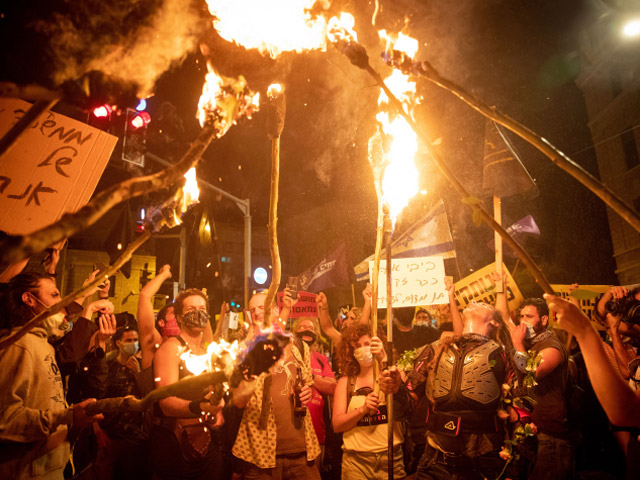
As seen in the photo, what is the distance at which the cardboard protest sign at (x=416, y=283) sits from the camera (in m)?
6.91

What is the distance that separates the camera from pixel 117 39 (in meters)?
1.85

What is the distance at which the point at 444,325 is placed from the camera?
741 cm

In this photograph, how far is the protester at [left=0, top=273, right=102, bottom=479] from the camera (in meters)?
2.96

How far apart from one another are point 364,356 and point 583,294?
4.11 metres

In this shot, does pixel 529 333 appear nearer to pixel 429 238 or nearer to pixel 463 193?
pixel 429 238

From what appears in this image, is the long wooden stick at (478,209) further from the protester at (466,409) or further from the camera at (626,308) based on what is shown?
the protester at (466,409)

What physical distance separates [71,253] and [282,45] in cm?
2773

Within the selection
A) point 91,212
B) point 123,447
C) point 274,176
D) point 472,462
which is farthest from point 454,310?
point 91,212

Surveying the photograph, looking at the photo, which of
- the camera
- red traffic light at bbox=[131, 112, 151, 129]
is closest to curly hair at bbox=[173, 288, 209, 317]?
the camera

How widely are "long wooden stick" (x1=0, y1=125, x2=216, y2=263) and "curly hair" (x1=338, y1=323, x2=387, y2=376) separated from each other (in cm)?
388

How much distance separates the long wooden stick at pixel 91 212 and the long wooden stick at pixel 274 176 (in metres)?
0.47

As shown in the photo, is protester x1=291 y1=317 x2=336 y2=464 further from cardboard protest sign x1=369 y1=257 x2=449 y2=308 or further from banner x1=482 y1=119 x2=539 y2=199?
banner x1=482 y1=119 x2=539 y2=199

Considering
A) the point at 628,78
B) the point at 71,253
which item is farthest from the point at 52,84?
the point at 71,253

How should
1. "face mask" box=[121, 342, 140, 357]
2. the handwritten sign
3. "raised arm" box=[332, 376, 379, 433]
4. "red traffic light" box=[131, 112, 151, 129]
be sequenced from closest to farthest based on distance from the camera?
the handwritten sign, "raised arm" box=[332, 376, 379, 433], "face mask" box=[121, 342, 140, 357], "red traffic light" box=[131, 112, 151, 129]
